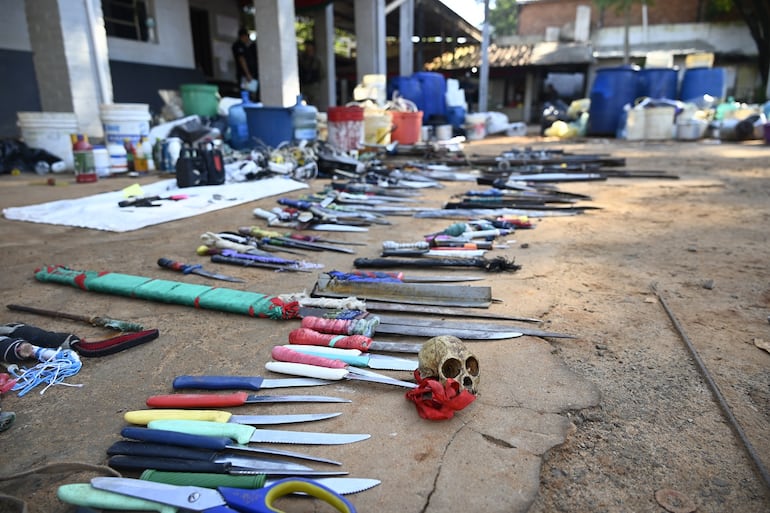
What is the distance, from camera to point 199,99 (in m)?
9.48

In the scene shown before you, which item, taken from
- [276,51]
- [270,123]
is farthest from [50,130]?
[276,51]

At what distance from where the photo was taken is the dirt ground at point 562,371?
4.39 ft

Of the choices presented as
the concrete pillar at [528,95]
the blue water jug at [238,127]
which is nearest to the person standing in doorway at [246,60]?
the blue water jug at [238,127]

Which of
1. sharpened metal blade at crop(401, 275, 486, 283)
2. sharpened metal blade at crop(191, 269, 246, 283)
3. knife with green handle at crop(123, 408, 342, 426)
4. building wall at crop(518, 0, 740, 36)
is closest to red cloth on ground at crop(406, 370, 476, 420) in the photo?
knife with green handle at crop(123, 408, 342, 426)

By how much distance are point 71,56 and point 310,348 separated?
852 cm

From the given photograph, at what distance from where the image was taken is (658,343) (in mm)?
2102

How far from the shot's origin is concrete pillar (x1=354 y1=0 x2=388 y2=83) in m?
13.8

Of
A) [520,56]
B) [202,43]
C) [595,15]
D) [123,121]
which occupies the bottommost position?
[123,121]

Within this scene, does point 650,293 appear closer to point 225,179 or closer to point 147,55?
point 225,179

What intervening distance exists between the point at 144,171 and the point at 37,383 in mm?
6991

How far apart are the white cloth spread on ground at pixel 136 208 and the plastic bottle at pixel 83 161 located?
147 centimetres

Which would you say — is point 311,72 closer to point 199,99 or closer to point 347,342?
point 199,99

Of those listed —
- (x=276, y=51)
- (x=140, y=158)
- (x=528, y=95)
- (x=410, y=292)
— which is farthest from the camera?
(x=528, y=95)

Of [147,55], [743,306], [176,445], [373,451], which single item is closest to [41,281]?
[176,445]
